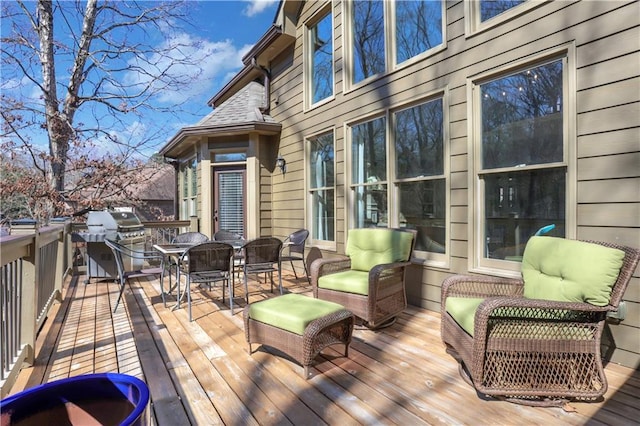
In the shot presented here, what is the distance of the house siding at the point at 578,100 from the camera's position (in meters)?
2.52

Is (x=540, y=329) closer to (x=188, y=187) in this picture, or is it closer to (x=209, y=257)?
(x=209, y=257)

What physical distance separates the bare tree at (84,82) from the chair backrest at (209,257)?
5.86m

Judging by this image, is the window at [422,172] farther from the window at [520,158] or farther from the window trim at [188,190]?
the window trim at [188,190]

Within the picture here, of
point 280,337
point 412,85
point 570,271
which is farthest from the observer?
point 412,85

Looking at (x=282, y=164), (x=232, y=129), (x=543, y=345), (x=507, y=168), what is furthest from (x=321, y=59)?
(x=543, y=345)

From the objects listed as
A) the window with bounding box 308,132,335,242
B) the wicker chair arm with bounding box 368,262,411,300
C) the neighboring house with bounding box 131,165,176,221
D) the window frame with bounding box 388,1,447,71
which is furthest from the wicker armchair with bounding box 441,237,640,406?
the neighboring house with bounding box 131,165,176,221

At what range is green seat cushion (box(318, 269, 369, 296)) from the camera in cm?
330

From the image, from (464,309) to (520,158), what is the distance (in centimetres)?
165

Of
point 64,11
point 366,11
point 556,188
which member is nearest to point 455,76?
point 556,188

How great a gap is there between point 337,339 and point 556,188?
2243 mm

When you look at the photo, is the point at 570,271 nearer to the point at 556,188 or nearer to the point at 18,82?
the point at 556,188

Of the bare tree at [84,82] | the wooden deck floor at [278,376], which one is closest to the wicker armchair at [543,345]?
the wooden deck floor at [278,376]

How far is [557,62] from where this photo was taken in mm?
2924

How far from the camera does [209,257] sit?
378cm
